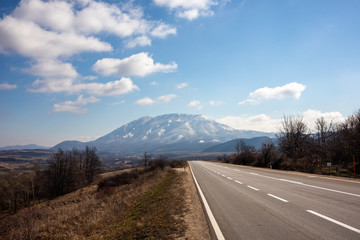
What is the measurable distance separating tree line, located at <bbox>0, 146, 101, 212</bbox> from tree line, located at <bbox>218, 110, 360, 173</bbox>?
42.4 metres

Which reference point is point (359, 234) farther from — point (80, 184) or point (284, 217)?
point (80, 184)

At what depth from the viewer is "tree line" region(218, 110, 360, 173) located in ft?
84.5

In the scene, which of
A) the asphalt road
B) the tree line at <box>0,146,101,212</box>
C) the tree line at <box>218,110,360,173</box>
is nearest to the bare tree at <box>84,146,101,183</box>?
the tree line at <box>0,146,101,212</box>

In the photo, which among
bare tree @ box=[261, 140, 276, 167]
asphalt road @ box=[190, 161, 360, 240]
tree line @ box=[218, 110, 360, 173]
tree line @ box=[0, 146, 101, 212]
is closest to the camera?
asphalt road @ box=[190, 161, 360, 240]

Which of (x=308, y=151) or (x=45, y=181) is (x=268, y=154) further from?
(x=45, y=181)

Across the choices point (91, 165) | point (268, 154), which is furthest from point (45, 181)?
point (268, 154)

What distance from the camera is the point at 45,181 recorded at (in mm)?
52969

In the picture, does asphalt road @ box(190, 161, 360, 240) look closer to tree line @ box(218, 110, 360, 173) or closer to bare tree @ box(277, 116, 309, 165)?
tree line @ box(218, 110, 360, 173)

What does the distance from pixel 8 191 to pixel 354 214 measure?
178 ft

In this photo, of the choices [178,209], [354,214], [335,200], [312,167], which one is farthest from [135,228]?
[312,167]

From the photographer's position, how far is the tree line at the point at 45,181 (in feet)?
139

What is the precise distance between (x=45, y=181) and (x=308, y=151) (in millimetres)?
58963

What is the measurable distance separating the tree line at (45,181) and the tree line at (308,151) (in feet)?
139

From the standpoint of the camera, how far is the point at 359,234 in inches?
166
